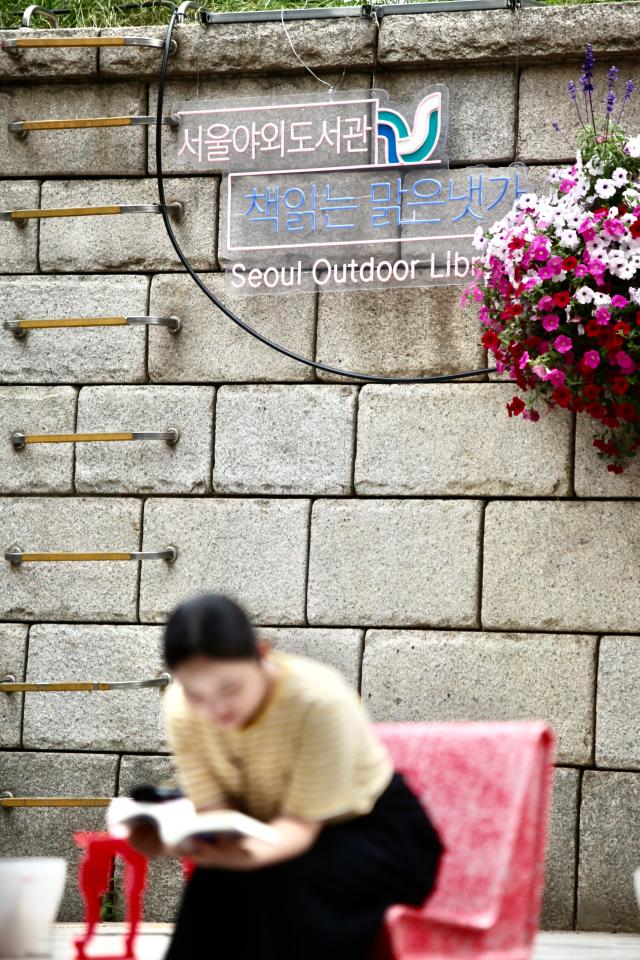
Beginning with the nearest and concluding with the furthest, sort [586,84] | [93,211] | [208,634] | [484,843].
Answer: [208,634]
[484,843]
[586,84]
[93,211]

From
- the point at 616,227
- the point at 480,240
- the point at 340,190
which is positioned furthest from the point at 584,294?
the point at 340,190

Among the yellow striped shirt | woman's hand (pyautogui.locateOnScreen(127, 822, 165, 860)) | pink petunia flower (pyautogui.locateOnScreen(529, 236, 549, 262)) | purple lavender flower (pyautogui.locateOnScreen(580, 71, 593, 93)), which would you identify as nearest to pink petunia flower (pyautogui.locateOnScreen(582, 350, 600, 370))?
pink petunia flower (pyautogui.locateOnScreen(529, 236, 549, 262))

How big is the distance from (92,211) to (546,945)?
316cm

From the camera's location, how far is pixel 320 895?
2.70 meters

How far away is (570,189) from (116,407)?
189cm

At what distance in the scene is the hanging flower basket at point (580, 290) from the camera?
433 centimetres

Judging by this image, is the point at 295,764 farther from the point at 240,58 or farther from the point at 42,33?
the point at 42,33

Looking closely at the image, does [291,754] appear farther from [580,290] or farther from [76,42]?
[76,42]

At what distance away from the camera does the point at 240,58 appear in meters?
5.04

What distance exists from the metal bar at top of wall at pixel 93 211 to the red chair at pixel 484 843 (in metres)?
2.74

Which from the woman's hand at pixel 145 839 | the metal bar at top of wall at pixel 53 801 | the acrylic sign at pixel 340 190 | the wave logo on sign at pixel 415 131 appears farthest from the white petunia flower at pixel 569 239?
the metal bar at top of wall at pixel 53 801

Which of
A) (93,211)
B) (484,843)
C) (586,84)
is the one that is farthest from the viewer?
(93,211)

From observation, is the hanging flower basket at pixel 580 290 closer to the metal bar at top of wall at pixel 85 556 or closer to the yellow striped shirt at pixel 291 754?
the metal bar at top of wall at pixel 85 556

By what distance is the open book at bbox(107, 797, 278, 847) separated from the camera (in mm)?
2596
